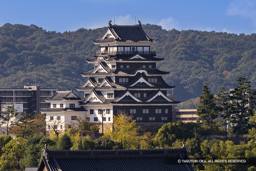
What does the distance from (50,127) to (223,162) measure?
55.3 m

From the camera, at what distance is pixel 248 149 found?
135 meters

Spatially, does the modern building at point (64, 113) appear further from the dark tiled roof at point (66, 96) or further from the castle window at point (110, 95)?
the castle window at point (110, 95)

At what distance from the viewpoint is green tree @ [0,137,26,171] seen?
126 meters

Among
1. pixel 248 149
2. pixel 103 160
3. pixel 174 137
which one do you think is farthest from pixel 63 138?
pixel 103 160

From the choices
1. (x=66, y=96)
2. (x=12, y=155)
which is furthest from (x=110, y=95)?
(x=12, y=155)

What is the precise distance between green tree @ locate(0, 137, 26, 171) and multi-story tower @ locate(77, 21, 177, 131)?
2636 cm

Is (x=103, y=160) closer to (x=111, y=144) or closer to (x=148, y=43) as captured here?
(x=111, y=144)

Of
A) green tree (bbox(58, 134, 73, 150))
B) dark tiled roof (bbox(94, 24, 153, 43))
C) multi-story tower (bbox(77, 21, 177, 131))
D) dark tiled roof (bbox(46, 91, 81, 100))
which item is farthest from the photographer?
dark tiled roof (bbox(94, 24, 153, 43))

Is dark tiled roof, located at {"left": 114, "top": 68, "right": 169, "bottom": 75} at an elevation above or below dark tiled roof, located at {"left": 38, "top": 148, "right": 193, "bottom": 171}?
above

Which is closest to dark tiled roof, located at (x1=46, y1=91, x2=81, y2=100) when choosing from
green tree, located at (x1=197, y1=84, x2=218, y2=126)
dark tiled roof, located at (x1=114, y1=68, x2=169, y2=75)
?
dark tiled roof, located at (x1=114, y1=68, x2=169, y2=75)

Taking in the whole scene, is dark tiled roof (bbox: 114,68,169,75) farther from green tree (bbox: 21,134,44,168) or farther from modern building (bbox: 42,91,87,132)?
green tree (bbox: 21,134,44,168)

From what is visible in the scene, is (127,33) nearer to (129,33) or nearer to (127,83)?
(129,33)

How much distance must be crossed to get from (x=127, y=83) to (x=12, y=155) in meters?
37.4

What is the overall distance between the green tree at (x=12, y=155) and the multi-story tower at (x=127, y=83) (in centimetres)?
2636
